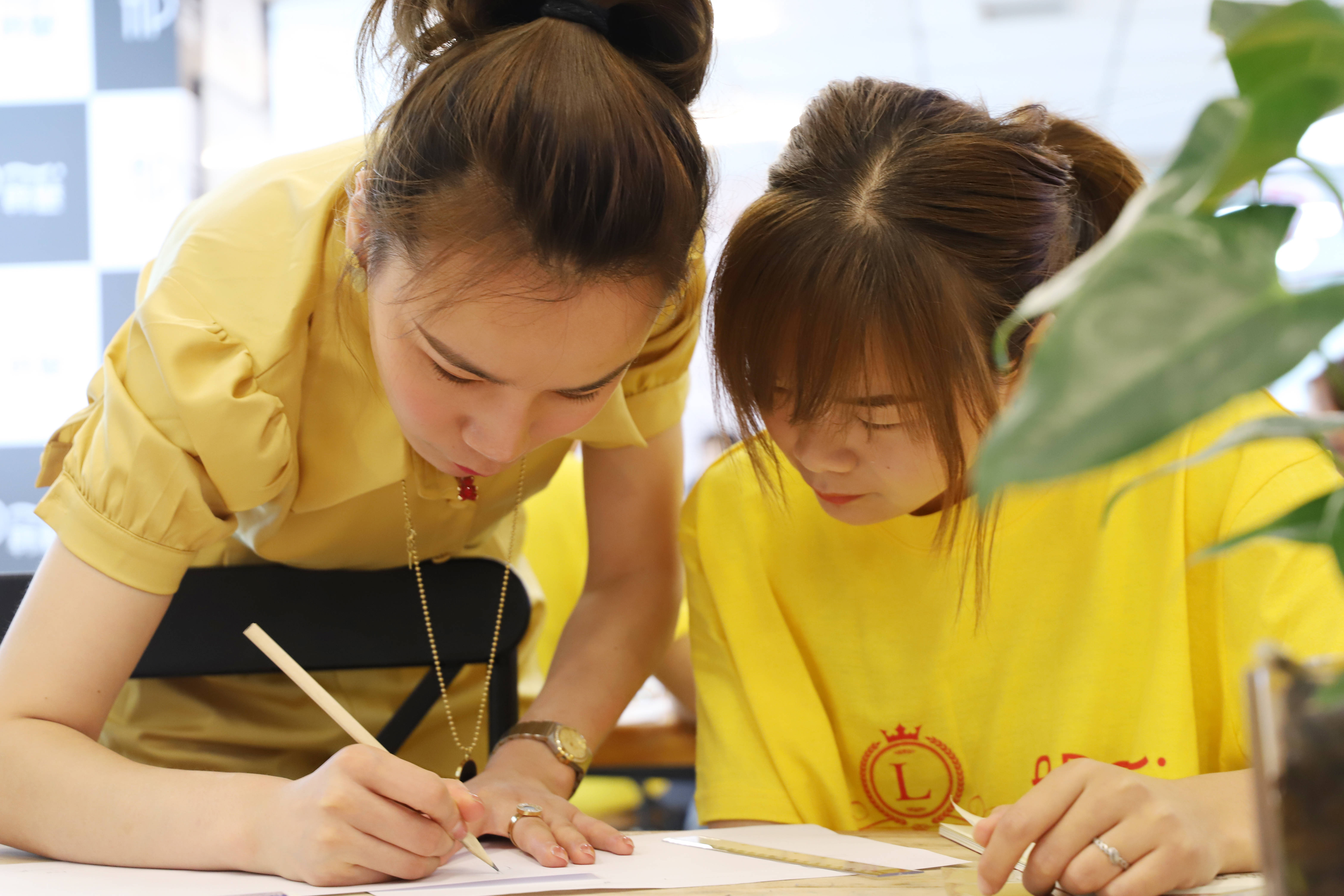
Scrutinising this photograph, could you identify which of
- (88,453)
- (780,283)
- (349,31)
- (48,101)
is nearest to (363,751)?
(88,453)

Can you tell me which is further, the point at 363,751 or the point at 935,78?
the point at 935,78

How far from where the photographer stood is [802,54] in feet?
12.9

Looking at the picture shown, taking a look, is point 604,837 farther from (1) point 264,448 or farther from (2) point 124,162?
(2) point 124,162

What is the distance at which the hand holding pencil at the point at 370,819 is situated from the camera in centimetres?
62

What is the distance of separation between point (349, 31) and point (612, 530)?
113 inches

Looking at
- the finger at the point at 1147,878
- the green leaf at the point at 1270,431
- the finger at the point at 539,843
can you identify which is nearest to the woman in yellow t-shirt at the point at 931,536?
the finger at the point at 1147,878

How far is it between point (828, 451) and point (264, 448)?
16.1 inches

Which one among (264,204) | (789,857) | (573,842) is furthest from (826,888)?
(264,204)

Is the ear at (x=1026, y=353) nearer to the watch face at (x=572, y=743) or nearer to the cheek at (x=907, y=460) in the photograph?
the cheek at (x=907, y=460)

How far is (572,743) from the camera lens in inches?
36.8

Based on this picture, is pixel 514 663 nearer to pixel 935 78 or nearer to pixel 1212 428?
pixel 1212 428

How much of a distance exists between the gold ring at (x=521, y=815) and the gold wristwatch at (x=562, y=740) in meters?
0.14

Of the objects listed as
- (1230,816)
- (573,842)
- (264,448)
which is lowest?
(573,842)

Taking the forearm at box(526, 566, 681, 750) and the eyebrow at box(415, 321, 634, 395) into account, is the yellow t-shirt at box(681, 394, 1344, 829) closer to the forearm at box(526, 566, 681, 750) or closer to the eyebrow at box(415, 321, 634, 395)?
the forearm at box(526, 566, 681, 750)
